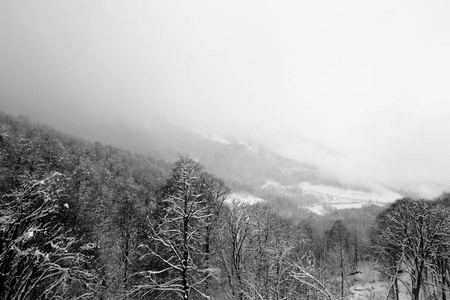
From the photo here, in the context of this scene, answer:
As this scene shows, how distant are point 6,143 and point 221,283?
46.8 meters

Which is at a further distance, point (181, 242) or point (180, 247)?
point (181, 242)

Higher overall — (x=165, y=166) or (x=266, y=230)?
(x=165, y=166)

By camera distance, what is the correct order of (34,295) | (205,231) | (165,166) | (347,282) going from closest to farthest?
1. (34,295)
2. (205,231)
3. (347,282)
4. (165,166)

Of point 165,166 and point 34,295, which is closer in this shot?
point 34,295

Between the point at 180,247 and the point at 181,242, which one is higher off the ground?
the point at 181,242

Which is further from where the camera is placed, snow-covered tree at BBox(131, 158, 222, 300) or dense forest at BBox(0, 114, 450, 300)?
snow-covered tree at BBox(131, 158, 222, 300)

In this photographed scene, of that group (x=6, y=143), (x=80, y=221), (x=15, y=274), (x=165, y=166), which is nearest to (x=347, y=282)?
(x=80, y=221)

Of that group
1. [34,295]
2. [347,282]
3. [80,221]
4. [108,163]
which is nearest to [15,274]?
[34,295]

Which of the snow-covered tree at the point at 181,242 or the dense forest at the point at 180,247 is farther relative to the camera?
the snow-covered tree at the point at 181,242

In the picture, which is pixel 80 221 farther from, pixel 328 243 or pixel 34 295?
pixel 328 243

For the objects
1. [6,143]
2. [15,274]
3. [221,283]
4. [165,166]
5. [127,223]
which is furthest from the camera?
[165,166]

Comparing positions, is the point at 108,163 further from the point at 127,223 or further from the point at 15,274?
the point at 15,274

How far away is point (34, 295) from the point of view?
14320 mm

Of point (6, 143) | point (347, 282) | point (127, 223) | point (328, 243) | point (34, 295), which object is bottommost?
point (347, 282)
